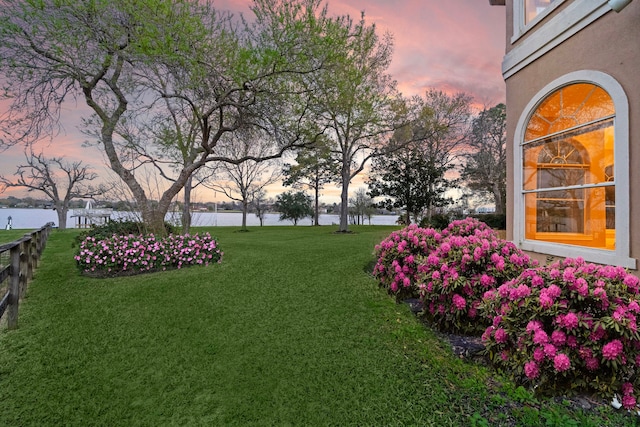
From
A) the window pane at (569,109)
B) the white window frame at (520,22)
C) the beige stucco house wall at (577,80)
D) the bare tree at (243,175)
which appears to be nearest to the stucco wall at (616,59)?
the beige stucco house wall at (577,80)

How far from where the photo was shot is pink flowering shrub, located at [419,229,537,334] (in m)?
3.10

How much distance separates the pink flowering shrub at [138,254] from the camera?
5.64 m

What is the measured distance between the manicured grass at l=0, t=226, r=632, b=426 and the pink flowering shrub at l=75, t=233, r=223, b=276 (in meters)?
1.04

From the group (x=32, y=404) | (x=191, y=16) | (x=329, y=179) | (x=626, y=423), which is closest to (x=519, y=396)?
(x=626, y=423)

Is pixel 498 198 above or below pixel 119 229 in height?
above

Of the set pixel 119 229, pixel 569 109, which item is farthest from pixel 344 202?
pixel 569 109

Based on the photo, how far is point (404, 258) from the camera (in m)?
4.23

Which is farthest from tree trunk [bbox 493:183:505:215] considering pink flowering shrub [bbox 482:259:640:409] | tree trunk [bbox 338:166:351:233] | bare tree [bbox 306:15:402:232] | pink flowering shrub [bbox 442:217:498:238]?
pink flowering shrub [bbox 482:259:640:409]

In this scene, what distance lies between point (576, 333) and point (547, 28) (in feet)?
14.1

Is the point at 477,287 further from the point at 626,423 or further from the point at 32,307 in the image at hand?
the point at 32,307

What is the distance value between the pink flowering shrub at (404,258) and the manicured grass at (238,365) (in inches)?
10.9

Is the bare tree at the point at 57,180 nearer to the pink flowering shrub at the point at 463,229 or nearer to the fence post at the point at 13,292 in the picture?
the fence post at the point at 13,292

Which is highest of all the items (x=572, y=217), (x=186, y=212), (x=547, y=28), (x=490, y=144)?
(x=490, y=144)

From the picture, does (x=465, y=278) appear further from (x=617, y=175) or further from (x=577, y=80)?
(x=577, y=80)
